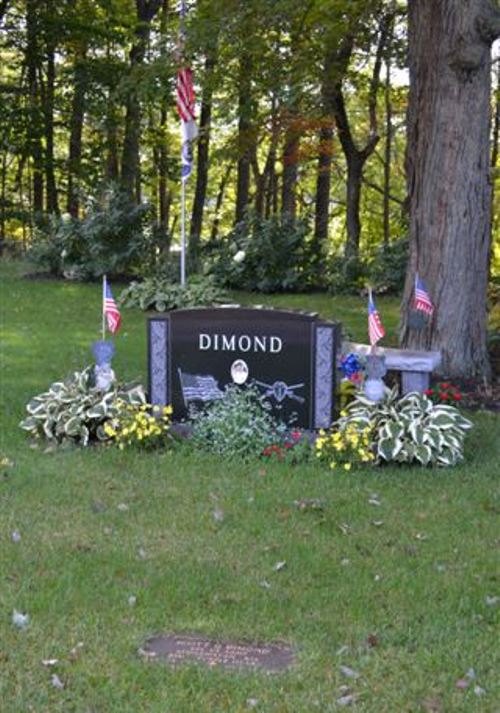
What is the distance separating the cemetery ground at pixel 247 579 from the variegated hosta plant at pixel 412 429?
13 cm

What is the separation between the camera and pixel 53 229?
19.2m

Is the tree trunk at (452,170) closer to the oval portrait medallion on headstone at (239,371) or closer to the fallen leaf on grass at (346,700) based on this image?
the oval portrait medallion on headstone at (239,371)

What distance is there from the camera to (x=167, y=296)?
1529 cm

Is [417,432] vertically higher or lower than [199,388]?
lower

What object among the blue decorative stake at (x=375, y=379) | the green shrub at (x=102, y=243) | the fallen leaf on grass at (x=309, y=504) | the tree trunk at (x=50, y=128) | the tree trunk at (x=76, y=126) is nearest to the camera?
the fallen leaf on grass at (x=309, y=504)

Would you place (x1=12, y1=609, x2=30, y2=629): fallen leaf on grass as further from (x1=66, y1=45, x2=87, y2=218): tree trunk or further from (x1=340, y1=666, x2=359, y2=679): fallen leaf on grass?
(x1=66, y1=45, x2=87, y2=218): tree trunk

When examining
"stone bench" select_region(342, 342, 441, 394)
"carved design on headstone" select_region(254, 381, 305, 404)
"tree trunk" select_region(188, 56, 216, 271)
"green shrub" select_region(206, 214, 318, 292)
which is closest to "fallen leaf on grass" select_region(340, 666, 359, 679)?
"carved design on headstone" select_region(254, 381, 305, 404)

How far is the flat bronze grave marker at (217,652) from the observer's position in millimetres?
3809

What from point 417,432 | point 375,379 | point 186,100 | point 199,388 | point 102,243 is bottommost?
point 417,432

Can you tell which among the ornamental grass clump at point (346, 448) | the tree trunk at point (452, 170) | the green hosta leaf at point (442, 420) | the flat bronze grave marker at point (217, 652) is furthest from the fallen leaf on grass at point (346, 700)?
the tree trunk at point (452, 170)

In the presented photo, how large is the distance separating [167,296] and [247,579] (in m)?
10.9

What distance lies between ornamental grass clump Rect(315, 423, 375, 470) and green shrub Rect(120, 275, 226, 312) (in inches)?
335

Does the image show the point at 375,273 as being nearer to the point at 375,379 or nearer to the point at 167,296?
the point at 167,296

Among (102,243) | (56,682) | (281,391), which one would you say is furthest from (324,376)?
(102,243)
